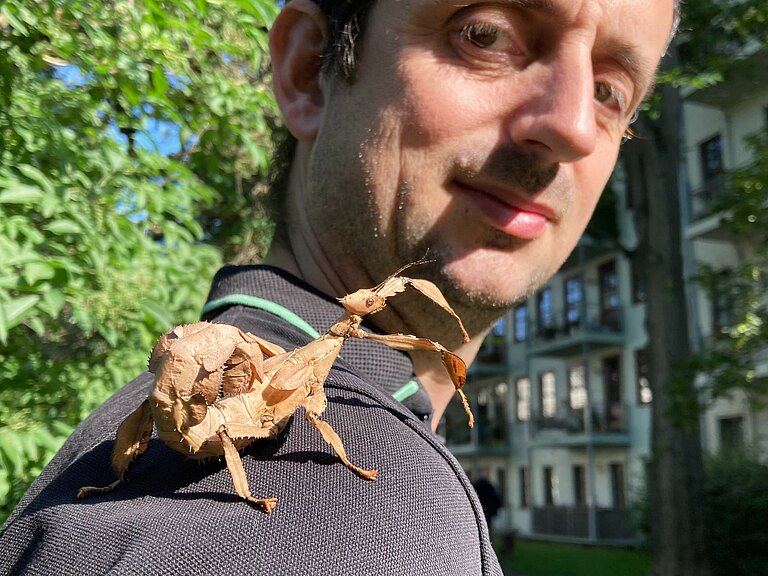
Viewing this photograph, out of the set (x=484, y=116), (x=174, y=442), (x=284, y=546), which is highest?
(x=484, y=116)

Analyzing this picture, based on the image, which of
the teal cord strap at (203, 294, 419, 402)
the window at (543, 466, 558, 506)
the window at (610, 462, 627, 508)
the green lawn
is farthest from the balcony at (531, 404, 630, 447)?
the teal cord strap at (203, 294, 419, 402)

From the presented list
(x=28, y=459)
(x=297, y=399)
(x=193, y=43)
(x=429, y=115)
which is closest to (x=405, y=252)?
(x=429, y=115)

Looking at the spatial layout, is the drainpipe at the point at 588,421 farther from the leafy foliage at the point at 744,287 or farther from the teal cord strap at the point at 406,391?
the teal cord strap at the point at 406,391

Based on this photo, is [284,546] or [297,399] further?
[297,399]

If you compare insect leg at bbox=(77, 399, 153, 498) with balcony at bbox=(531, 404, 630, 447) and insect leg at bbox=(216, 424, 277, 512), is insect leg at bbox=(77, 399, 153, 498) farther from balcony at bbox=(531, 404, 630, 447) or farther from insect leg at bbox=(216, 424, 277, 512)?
balcony at bbox=(531, 404, 630, 447)

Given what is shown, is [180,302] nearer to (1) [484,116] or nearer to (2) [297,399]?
(1) [484,116]

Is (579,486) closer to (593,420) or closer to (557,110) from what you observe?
(593,420)

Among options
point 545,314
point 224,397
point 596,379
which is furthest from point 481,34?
point 545,314
